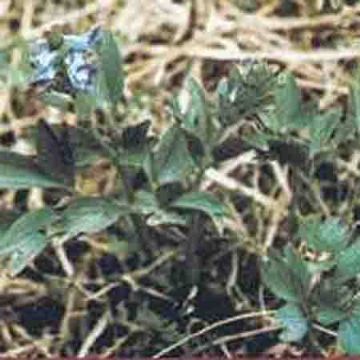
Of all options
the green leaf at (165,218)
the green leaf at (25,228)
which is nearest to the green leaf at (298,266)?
the green leaf at (165,218)

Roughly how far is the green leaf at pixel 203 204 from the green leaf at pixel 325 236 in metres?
0.08

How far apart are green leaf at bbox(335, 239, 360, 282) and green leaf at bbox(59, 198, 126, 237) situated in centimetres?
20

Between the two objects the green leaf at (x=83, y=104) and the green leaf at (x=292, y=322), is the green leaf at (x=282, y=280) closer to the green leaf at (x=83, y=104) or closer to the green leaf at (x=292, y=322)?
the green leaf at (x=292, y=322)

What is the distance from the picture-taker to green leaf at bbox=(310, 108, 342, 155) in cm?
98

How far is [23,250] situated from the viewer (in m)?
0.95

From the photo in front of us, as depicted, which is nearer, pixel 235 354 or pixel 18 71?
pixel 235 354

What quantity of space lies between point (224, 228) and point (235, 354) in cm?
15

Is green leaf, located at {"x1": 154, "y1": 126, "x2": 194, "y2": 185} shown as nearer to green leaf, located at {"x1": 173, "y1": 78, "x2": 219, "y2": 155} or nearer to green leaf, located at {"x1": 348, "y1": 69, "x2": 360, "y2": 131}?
green leaf, located at {"x1": 173, "y1": 78, "x2": 219, "y2": 155}

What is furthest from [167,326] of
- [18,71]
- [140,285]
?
[18,71]

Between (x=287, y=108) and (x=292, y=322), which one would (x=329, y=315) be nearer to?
(x=292, y=322)

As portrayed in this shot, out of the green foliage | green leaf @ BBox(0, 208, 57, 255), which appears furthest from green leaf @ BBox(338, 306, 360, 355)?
green leaf @ BBox(0, 208, 57, 255)

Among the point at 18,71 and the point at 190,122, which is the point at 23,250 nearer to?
the point at 190,122

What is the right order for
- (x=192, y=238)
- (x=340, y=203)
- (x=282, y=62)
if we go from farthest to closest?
(x=282, y=62)
(x=340, y=203)
(x=192, y=238)

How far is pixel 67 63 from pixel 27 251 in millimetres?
175
